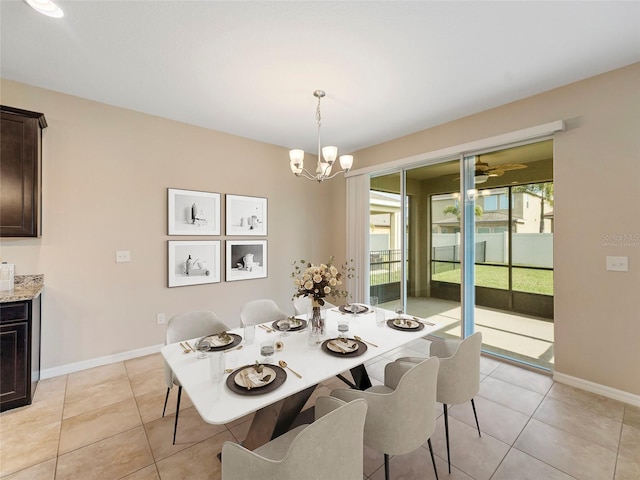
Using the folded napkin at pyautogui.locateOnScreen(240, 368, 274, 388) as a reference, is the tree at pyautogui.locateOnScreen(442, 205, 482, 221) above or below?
above

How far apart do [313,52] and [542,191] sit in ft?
8.96

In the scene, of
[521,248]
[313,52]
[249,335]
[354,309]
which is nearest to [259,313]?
[249,335]

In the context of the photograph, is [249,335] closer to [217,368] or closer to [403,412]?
[217,368]

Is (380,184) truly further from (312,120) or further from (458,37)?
(458,37)

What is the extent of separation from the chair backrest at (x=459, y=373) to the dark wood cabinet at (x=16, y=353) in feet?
10.7

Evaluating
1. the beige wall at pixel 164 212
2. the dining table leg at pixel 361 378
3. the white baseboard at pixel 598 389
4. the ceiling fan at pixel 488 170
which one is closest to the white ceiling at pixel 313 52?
the beige wall at pixel 164 212

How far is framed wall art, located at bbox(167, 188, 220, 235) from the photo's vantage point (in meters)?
3.46

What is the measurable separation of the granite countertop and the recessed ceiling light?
82.6 inches

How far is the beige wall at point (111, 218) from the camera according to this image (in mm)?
2797

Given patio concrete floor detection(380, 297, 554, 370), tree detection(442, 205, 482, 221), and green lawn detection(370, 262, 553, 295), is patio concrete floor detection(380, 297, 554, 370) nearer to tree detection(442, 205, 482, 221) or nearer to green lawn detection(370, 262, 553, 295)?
green lawn detection(370, 262, 553, 295)

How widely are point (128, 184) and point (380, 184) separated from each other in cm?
346

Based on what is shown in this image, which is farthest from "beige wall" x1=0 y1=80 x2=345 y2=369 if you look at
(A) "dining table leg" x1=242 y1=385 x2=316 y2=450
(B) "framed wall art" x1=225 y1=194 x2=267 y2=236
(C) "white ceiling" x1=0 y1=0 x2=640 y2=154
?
(A) "dining table leg" x1=242 y1=385 x2=316 y2=450

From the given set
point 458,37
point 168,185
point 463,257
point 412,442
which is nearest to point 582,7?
point 458,37

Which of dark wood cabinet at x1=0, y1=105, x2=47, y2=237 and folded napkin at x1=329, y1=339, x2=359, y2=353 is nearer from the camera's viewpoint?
folded napkin at x1=329, y1=339, x2=359, y2=353
